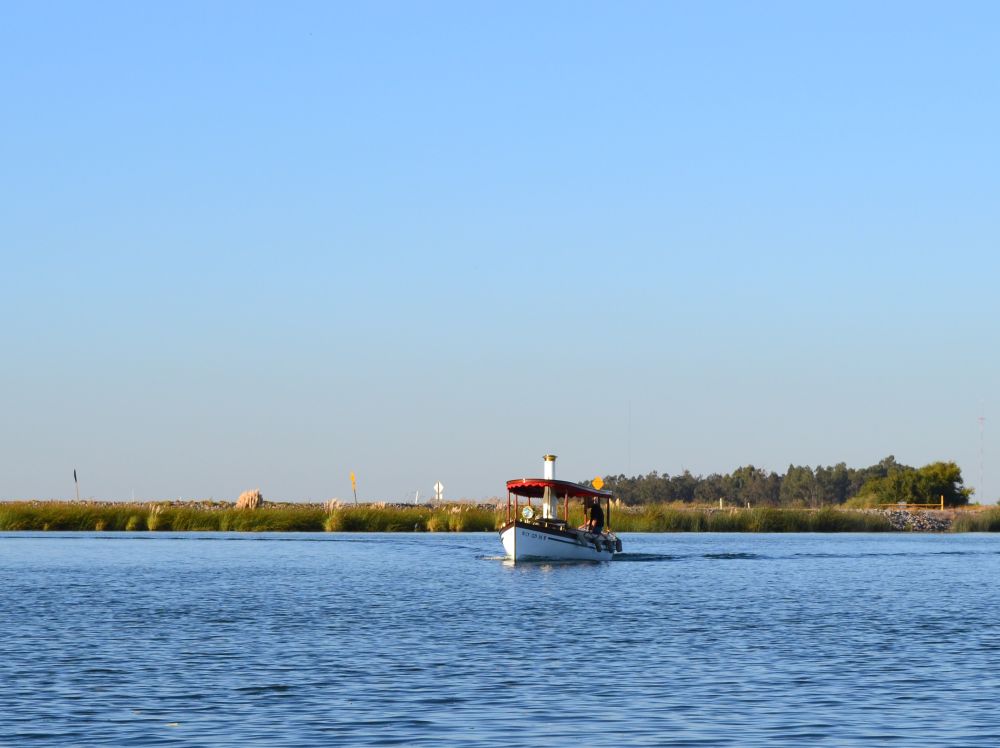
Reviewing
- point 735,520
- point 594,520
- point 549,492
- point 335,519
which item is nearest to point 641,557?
point 594,520

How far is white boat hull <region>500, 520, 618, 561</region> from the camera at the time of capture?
2537 inches

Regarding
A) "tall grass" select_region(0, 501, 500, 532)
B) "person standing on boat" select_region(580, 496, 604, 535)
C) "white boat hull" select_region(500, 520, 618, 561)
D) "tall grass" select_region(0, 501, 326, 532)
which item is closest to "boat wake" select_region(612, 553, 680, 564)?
"person standing on boat" select_region(580, 496, 604, 535)

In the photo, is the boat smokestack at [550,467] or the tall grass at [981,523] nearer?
the boat smokestack at [550,467]

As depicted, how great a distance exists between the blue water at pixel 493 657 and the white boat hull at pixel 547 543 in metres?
2.04

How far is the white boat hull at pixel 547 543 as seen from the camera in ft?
211

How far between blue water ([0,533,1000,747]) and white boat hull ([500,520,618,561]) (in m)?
2.04

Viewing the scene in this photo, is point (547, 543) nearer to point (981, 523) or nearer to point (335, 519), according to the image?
point (335, 519)

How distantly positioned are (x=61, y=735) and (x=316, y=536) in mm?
83114

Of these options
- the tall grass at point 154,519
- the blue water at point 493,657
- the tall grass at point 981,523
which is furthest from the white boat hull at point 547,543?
the tall grass at point 981,523

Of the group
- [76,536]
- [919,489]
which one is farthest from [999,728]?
[919,489]

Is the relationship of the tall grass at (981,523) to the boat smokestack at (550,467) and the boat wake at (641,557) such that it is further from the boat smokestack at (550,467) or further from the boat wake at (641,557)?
the boat smokestack at (550,467)

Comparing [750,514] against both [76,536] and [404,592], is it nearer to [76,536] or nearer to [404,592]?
[76,536]

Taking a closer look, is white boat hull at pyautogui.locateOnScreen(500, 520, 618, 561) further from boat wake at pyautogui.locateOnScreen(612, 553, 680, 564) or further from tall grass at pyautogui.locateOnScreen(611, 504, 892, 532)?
tall grass at pyautogui.locateOnScreen(611, 504, 892, 532)

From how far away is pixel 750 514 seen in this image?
4569 inches
